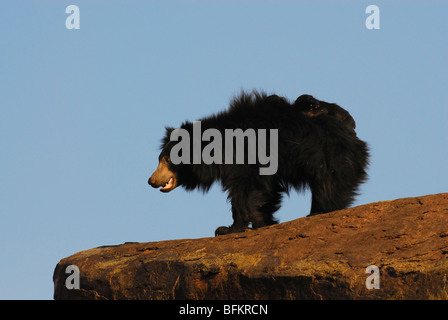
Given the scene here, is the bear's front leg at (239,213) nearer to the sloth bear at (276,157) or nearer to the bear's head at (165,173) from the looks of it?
the sloth bear at (276,157)

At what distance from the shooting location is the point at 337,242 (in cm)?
802

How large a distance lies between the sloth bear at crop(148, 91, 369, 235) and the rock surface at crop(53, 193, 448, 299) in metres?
0.60

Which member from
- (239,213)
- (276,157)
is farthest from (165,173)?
(276,157)

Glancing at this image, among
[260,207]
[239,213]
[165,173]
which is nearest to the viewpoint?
[239,213]

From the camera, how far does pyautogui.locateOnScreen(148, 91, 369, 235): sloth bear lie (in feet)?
30.4


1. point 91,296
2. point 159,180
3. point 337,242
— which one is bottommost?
point 91,296

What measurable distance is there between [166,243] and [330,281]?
219 centimetres

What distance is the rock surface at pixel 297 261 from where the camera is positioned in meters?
7.30

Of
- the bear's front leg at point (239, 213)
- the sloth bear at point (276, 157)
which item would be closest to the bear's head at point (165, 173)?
the sloth bear at point (276, 157)

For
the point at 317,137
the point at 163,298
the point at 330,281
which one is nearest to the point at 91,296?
the point at 163,298

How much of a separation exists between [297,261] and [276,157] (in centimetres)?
191

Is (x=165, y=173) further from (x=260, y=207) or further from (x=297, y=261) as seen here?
(x=297, y=261)

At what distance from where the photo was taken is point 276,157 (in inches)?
368
